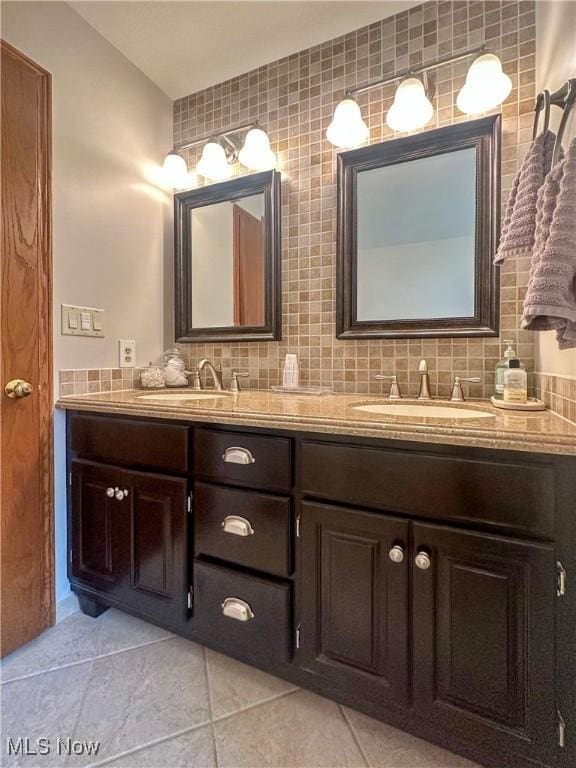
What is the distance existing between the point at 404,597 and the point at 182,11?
2.10m

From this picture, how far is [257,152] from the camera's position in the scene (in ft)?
5.07

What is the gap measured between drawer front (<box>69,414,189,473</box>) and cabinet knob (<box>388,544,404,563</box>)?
63 centimetres

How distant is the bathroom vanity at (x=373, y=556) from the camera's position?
741 mm

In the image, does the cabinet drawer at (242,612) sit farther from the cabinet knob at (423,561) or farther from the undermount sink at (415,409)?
the undermount sink at (415,409)

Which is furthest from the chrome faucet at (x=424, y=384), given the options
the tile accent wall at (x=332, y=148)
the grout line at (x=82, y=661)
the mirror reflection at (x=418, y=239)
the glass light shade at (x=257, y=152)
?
the grout line at (x=82, y=661)

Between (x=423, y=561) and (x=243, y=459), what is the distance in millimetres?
509

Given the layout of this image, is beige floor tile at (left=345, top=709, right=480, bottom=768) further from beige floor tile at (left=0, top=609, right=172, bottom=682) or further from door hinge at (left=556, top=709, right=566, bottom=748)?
beige floor tile at (left=0, top=609, right=172, bottom=682)

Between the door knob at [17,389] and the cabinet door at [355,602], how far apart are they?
1.00 meters

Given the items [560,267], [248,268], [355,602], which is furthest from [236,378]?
[560,267]

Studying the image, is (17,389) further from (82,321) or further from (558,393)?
(558,393)

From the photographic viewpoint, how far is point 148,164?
174cm

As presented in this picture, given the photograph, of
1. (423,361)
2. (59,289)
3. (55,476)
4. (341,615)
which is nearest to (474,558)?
(341,615)

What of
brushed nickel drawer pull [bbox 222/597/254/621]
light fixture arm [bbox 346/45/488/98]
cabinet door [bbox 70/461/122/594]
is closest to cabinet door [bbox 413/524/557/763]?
brushed nickel drawer pull [bbox 222/597/254/621]

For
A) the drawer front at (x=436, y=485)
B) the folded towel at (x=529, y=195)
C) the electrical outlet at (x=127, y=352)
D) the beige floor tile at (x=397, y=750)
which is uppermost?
the folded towel at (x=529, y=195)
